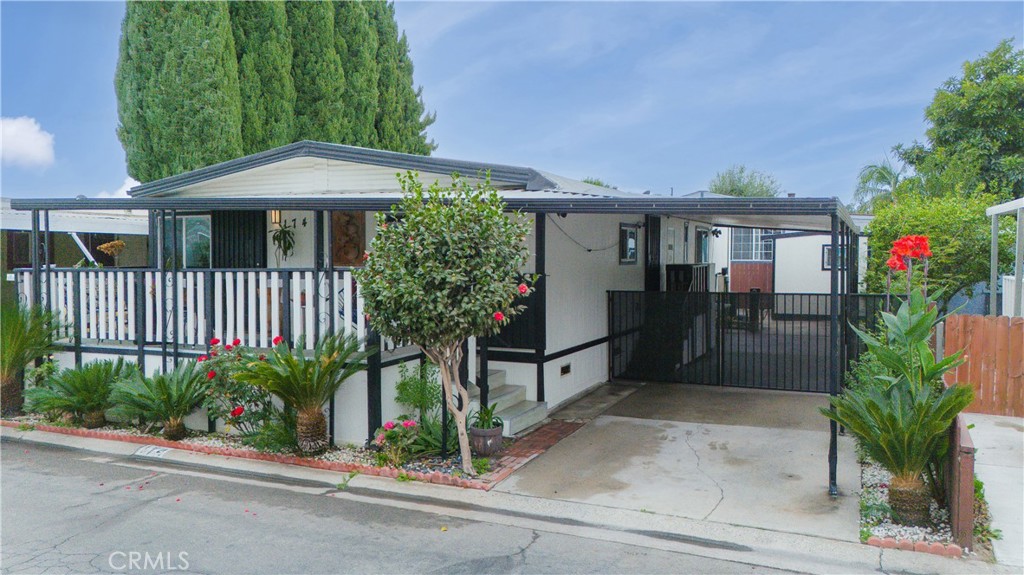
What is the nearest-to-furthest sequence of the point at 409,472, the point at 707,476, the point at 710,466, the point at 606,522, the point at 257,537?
the point at 257,537
the point at 606,522
the point at 707,476
the point at 409,472
the point at 710,466

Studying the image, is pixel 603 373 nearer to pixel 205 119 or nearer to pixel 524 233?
pixel 524 233

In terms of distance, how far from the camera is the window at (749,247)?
2334 cm

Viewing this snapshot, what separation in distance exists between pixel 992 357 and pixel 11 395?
40.0ft

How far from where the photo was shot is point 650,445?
306 inches

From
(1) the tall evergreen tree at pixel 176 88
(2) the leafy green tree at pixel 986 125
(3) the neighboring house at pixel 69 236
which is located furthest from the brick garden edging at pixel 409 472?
(2) the leafy green tree at pixel 986 125

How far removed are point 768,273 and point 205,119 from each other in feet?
55.1

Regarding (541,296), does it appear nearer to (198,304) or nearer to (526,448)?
(526,448)

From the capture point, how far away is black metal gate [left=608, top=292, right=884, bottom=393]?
35.0ft

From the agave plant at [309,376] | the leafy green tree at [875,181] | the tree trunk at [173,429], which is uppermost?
the leafy green tree at [875,181]

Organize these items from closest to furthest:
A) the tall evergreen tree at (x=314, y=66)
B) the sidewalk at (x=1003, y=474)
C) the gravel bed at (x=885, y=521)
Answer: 1. the sidewalk at (x=1003, y=474)
2. the gravel bed at (x=885, y=521)
3. the tall evergreen tree at (x=314, y=66)

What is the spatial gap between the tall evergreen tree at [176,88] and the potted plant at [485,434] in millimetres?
12094

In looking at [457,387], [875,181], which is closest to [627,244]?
[457,387]

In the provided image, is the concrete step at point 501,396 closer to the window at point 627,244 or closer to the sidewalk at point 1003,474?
A: the window at point 627,244

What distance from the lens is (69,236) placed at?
17969 millimetres
